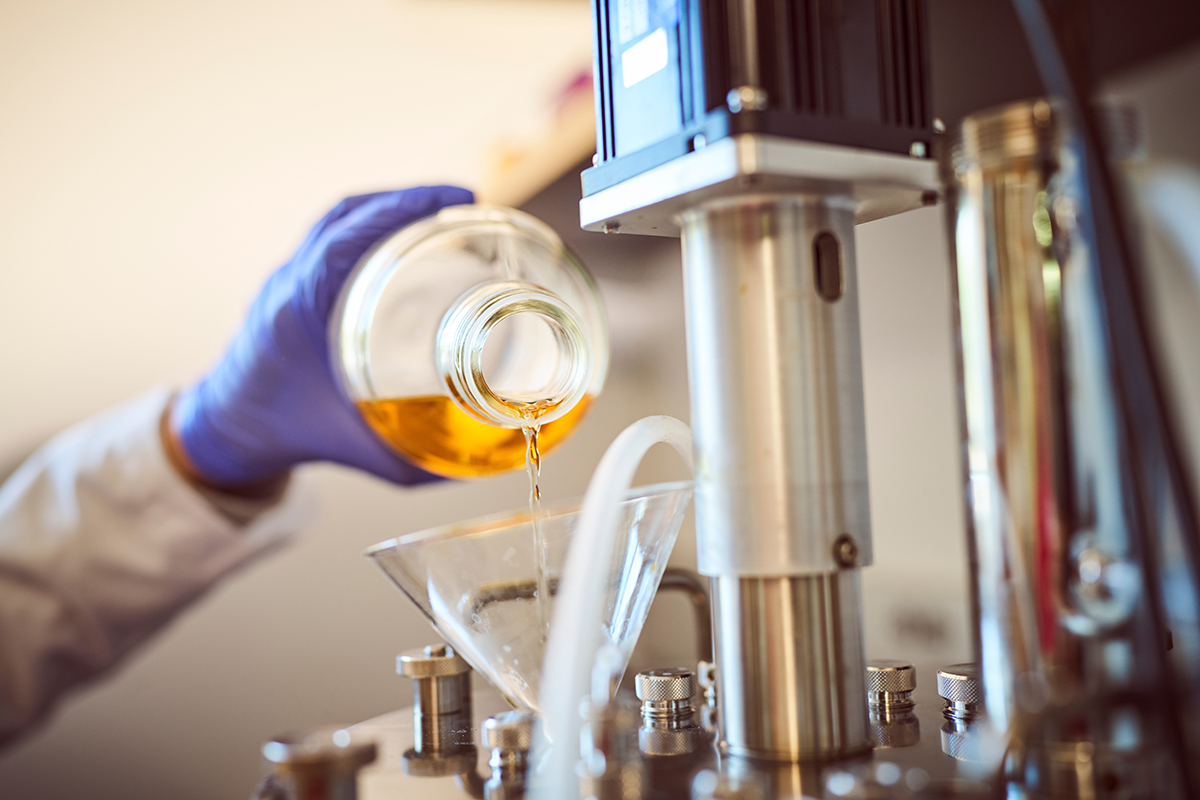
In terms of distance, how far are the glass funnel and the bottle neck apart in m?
0.11

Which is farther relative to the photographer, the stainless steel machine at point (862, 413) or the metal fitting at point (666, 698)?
the metal fitting at point (666, 698)

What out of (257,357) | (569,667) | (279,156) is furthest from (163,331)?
(569,667)

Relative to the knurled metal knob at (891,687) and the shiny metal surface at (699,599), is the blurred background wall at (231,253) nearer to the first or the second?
the shiny metal surface at (699,599)

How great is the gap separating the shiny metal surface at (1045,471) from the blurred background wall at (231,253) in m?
1.09

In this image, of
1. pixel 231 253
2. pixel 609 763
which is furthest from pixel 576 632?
pixel 231 253

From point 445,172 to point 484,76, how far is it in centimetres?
24

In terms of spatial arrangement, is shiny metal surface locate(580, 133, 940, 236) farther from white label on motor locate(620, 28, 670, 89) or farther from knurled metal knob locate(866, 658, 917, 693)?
knurled metal knob locate(866, 658, 917, 693)

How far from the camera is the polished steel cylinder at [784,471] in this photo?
36 cm

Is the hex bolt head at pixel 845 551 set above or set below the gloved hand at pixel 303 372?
below

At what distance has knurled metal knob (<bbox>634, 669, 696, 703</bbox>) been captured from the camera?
453mm

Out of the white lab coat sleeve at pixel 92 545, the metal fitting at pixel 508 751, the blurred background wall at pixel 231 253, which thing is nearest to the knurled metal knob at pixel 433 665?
the metal fitting at pixel 508 751

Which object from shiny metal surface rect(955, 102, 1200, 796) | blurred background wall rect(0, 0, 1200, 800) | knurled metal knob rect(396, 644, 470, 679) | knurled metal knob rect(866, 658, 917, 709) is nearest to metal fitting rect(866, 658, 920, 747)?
knurled metal knob rect(866, 658, 917, 709)

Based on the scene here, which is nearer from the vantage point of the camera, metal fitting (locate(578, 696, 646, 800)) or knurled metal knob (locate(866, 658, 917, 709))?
metal fitting (locate(578, 696, 646, 800))

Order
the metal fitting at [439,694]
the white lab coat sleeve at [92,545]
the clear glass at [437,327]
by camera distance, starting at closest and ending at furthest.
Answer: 1. the metal fitting at [439,694]
2. the clear glass at [437,327]
3. the white lab coat sleeve at [92,545]
